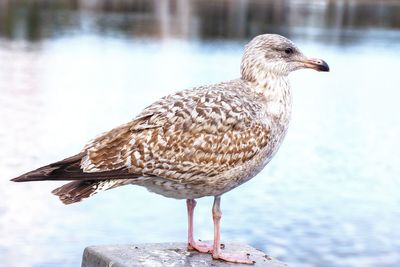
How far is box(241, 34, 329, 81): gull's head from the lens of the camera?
21.7 feet

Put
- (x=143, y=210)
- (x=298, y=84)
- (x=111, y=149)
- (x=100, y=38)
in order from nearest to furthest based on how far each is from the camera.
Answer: (x=111, y=149) < (x=143, y=210) < (x=298, y=84) < (x=100, y=38)

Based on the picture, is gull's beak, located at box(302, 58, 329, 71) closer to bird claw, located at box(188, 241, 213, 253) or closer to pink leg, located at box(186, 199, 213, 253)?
pink leg, located at box(186, 199, 213, 253)

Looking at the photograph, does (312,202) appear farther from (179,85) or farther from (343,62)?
(343,62)

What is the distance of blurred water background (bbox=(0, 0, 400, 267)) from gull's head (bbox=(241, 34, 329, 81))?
8.11 m

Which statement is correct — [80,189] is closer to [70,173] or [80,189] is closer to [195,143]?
[70,173]

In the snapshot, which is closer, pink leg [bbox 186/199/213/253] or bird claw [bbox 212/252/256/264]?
bird claw [bbox 212/252/256/264]

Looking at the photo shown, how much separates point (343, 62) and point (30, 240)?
39758 mm

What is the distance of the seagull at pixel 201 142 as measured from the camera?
19.4 ft

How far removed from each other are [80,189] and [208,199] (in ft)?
39.4

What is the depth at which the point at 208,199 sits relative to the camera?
1780 cm

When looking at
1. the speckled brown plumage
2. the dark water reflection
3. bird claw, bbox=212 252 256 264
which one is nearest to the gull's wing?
the speckled brown plumage

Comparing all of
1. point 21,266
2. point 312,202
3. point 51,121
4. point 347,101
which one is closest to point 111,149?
point 21,266

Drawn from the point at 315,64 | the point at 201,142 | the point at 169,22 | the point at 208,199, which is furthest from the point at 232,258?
the point at 169,22

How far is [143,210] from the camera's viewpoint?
1652 cm
